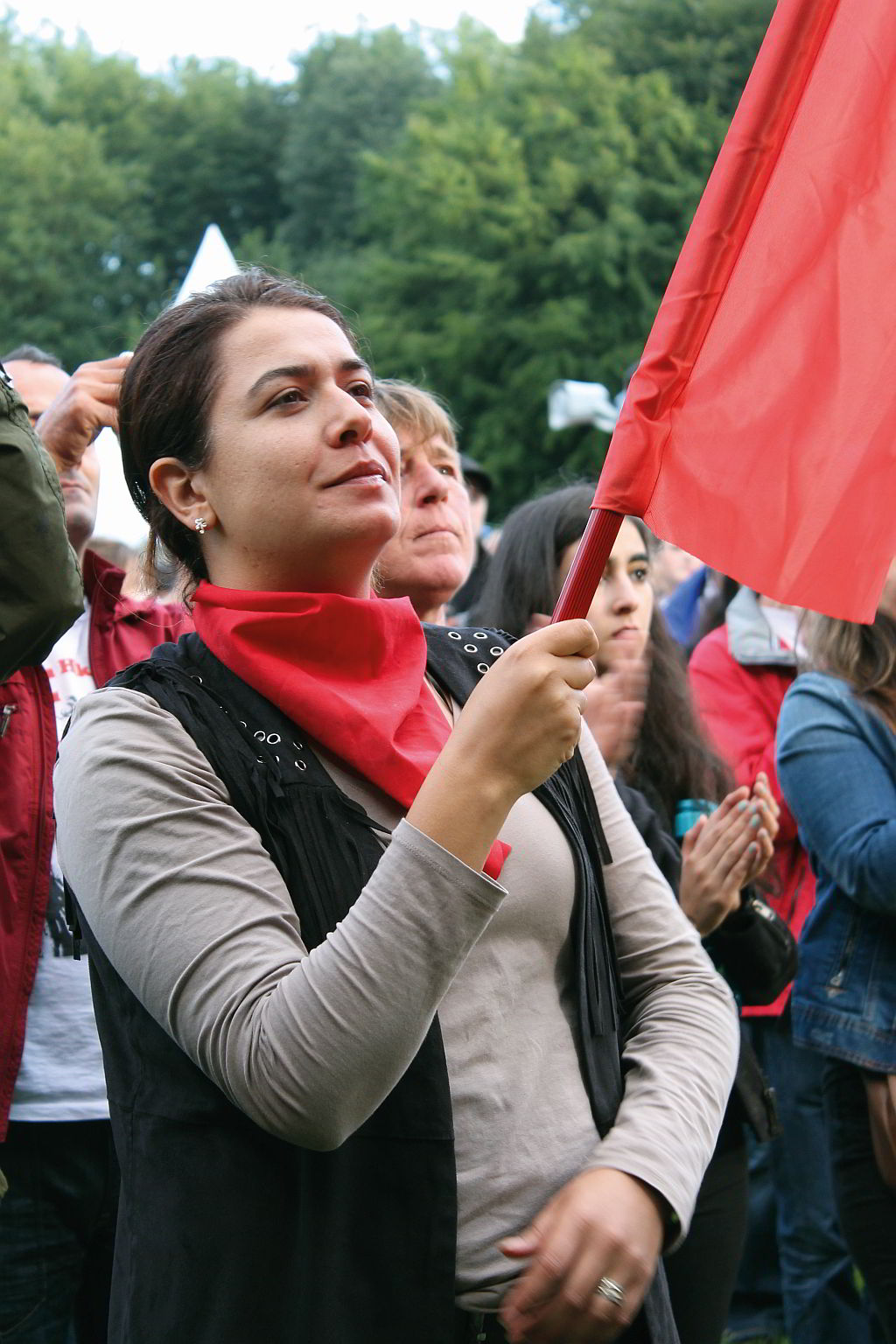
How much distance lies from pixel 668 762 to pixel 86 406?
5.12ft

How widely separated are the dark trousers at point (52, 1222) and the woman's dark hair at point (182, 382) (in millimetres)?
1067

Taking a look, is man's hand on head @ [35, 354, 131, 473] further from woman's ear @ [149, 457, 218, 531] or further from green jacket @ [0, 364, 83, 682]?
woman's ear @ [149, 457, 218, 531]

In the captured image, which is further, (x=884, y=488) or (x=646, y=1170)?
(x=884, y=488)

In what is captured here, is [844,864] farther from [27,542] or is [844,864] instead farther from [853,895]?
[27,542]

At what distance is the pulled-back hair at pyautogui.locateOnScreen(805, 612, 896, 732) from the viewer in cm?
323

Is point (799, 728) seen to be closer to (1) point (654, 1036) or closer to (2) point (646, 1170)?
(1) point (654, 1036)

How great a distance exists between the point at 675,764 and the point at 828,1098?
794 millimetres

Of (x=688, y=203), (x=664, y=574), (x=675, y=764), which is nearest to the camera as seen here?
(x=675, y=764)

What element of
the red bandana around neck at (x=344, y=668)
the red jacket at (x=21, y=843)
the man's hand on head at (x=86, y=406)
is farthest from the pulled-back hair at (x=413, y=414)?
the red bandana around neck at (x=344, y=668)

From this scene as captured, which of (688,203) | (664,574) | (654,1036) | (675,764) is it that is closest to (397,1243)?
(654,1036)

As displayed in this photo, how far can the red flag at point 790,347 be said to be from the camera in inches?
66.3

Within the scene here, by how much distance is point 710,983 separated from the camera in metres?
1.91

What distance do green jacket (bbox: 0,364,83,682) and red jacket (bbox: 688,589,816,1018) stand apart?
216 centimetres

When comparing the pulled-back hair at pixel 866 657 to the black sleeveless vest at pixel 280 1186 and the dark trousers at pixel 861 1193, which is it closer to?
the dark trousers at pixel 861 1193
